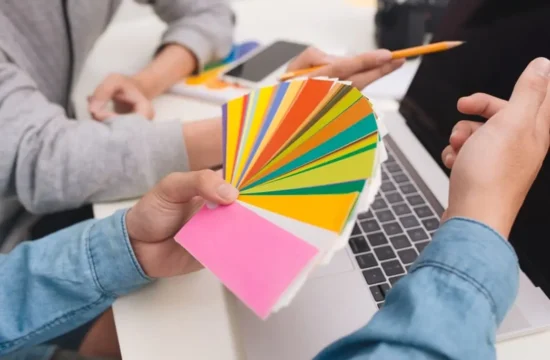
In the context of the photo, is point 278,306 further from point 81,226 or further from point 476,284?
point 81,226

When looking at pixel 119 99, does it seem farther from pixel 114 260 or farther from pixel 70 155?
pixel 114 260

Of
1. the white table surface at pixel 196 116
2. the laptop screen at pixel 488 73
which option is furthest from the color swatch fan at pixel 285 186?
the laptop screen at pixel 488 73

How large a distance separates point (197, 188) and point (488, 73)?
37 cm

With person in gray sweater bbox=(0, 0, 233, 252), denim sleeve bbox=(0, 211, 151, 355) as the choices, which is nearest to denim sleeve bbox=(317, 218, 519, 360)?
denim sleeve bbox=(0, 211, 151, 355)

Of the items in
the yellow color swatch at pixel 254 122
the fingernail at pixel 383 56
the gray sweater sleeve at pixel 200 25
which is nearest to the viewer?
the yellow color swatch at pixel 254 122

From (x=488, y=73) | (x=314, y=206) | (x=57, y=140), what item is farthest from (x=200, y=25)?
(x=314, y=206)

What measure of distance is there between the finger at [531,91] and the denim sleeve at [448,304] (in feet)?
0.37

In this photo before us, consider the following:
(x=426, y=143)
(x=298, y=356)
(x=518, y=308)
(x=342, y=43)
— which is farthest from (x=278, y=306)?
(x=342, y=43)

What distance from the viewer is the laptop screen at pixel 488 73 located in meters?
0.48

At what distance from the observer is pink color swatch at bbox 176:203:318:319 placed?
0.33 m

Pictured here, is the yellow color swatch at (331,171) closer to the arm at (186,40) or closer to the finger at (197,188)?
the finger at (197,188)

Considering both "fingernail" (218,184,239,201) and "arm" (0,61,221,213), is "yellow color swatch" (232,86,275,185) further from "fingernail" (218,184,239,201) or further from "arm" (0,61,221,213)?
"arm" (0,61,221,213)

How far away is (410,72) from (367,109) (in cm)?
43

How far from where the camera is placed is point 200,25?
85cm
